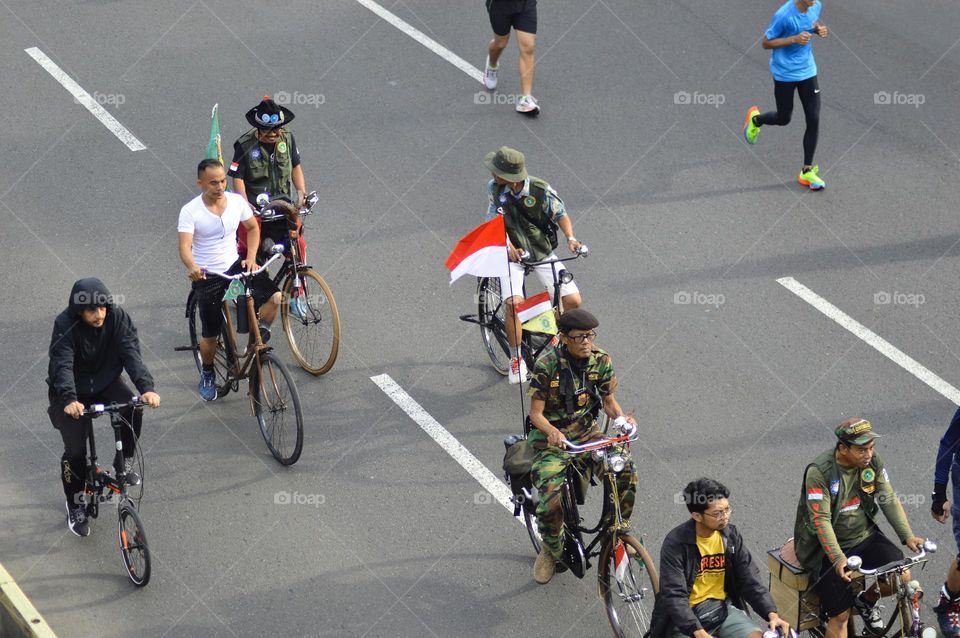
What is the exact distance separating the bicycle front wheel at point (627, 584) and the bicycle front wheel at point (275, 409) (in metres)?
2.59

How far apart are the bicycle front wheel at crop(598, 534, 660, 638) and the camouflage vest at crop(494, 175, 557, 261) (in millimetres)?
3009

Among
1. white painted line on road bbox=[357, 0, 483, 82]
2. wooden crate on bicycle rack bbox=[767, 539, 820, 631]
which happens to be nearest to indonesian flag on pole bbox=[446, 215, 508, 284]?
wooden crate on bicycle rack bbox=[767, 539, 820, 631]

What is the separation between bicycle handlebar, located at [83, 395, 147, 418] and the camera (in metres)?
8.05

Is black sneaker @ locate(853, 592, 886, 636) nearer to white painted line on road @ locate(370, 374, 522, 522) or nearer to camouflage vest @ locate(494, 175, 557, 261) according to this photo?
white painted line on road @ locate(370, 374, 522, 522)

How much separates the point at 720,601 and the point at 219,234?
4635 millimetres

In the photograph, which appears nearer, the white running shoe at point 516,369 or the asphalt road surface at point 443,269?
the asphalt road surface at point 443,269

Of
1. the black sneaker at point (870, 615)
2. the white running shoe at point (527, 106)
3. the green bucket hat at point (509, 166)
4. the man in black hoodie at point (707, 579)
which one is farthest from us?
the white running shoe at point (527, 106)

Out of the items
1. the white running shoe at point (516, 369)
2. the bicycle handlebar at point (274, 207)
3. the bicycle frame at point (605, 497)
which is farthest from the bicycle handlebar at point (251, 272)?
the bicycle frame at point (605, 497)

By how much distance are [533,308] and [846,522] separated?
3200 millimetres

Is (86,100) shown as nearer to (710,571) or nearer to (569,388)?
(569,388)

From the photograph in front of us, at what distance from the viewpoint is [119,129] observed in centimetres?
1357

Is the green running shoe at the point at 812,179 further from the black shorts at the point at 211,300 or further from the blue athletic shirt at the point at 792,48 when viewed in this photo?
the black shorts at the point at 211,300

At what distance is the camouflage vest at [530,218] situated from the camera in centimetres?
998

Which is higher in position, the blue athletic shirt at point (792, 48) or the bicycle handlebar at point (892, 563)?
the blue athletic shirt at point (792, 48)
